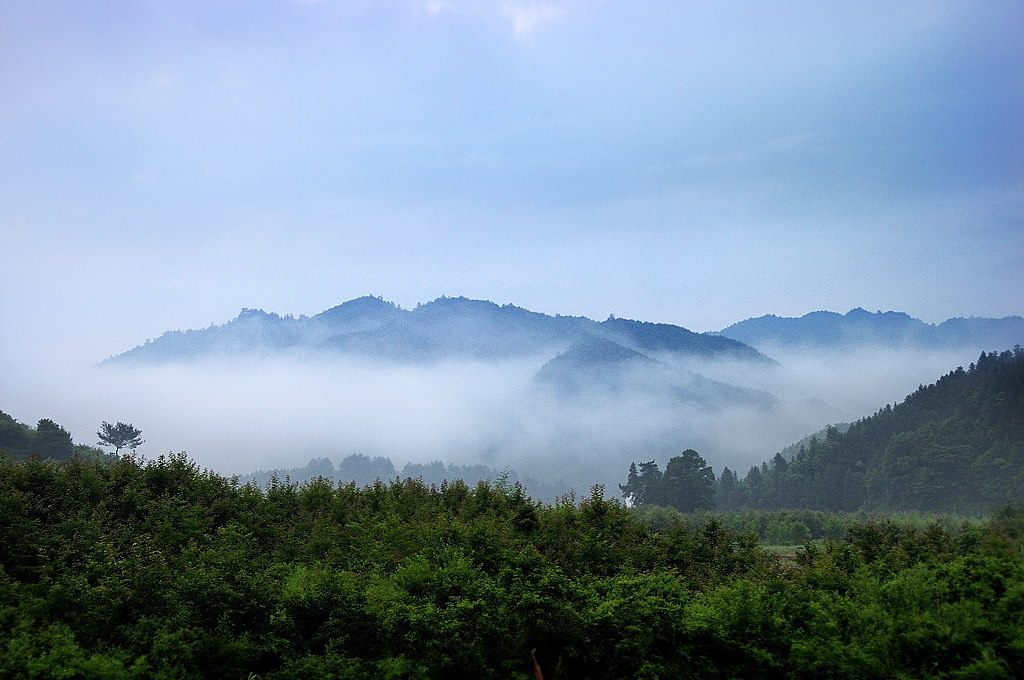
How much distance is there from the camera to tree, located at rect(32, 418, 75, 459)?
67.6 meters

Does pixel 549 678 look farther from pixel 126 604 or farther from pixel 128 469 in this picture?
pixel 128 469

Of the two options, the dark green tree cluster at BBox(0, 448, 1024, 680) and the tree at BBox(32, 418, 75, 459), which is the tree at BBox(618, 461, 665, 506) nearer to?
the tree at BBox(32, 418, 75, 459)

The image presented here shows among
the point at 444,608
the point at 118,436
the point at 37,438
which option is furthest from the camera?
the point at 118,436

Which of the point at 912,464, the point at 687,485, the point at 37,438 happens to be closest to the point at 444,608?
the point at 37,438

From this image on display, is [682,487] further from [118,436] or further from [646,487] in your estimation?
[118,436]

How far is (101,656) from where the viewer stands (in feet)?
26.6

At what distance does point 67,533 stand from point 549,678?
7.78 m

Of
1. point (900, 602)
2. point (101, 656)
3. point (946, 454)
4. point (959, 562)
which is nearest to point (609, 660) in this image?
point (900, 602)

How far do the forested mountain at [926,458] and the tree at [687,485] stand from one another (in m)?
18.1

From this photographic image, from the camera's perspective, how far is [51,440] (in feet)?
226

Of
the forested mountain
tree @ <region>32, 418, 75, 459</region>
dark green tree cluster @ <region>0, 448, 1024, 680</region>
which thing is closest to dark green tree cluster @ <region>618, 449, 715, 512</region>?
the forested mountain

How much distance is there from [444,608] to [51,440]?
75.0 m

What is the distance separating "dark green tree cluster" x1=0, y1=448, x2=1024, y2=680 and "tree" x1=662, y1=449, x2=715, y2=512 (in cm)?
8032

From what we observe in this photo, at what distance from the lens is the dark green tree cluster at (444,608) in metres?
8.56
